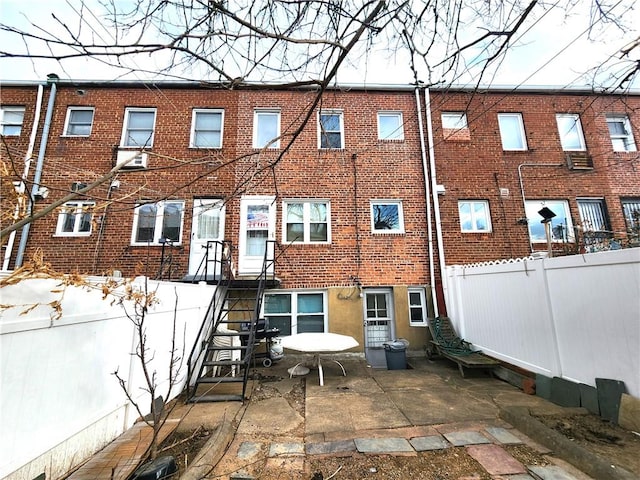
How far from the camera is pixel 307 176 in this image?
7871 mm

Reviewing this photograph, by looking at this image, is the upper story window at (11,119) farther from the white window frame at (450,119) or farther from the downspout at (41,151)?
the white window frame at (450,119)

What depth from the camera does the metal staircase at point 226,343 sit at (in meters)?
4.39

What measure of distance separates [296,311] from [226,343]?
2.06 m

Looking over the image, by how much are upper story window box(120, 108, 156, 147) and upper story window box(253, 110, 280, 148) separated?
2.90 m

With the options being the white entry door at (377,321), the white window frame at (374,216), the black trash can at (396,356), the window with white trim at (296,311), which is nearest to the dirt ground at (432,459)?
the black trash can at (396,356)

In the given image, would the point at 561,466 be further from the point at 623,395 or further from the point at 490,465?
the point at 623,395

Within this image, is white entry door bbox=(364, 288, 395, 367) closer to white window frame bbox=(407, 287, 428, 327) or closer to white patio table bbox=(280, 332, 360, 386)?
white window frame bbox=(407, 287, 428, 327)

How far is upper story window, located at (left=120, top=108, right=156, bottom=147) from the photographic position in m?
8.01

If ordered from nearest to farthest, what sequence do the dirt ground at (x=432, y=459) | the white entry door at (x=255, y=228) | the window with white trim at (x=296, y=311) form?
the dirt ground at (x=432, y=459) < the window with white trim at (x=296, y=311) < the white entry door at (x=255, y=228)

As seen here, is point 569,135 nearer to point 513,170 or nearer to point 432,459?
point 513,170

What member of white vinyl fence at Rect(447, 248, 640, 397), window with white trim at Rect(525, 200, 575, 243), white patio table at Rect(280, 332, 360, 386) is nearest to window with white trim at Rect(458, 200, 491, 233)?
window with white trim at Rect(525, 200, 575, 243)

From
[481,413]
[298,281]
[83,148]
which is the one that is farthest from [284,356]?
[83,148]

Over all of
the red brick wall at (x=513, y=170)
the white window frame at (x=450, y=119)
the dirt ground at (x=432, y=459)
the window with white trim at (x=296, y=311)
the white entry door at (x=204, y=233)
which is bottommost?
the dirt ground at (x=432, y=459)

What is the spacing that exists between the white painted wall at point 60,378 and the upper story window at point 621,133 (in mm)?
12744
